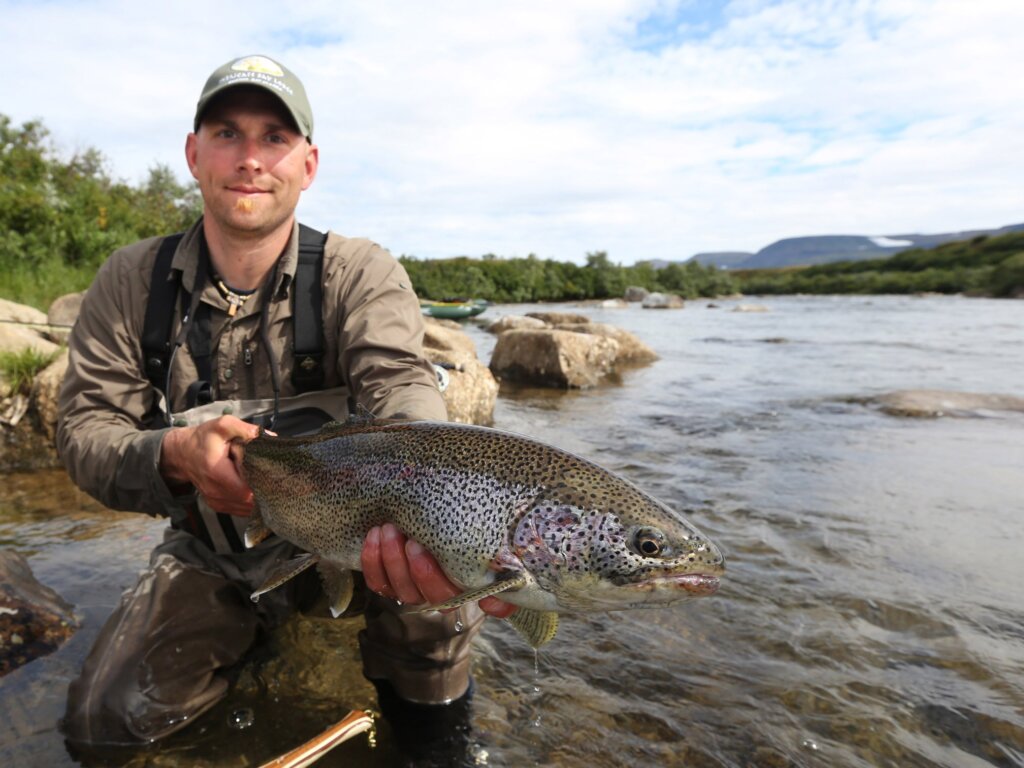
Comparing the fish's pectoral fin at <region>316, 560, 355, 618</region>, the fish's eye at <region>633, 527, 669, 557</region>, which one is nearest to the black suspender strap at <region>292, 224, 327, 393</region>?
the fish's pectoral fin at <region>316, 560, 355, 618</region>

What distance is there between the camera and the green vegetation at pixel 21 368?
7.24 meters

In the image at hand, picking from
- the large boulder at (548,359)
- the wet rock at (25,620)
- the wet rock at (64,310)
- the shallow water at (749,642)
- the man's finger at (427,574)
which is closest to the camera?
the man's finger at (427,574)

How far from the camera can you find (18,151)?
948 inches

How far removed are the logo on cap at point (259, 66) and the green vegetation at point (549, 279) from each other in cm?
5170

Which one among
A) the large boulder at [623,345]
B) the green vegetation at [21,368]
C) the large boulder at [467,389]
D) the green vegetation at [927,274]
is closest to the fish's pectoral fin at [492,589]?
the large boulder at [467,389]

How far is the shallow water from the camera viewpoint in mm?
3277

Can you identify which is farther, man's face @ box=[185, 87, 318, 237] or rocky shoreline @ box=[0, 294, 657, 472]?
rocky shoreline @ box=[0, 294, 657, 472]

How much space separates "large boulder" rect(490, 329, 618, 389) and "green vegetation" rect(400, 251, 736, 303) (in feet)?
134

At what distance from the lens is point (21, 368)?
24.1 feet

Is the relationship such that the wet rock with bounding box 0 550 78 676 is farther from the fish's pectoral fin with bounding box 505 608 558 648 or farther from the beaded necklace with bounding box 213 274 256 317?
the fish's pectoral fin with bounding box 505 608 558 648

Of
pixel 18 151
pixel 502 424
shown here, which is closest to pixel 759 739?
pixel 502 424

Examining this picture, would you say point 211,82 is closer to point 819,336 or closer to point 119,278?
point 119,278

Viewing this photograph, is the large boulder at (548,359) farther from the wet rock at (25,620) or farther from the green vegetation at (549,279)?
the green vegetation at (549,279)

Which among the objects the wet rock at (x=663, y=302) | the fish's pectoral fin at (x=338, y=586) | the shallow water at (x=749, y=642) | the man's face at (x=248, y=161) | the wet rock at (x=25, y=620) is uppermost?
the man's face at (x=248, y=161)
